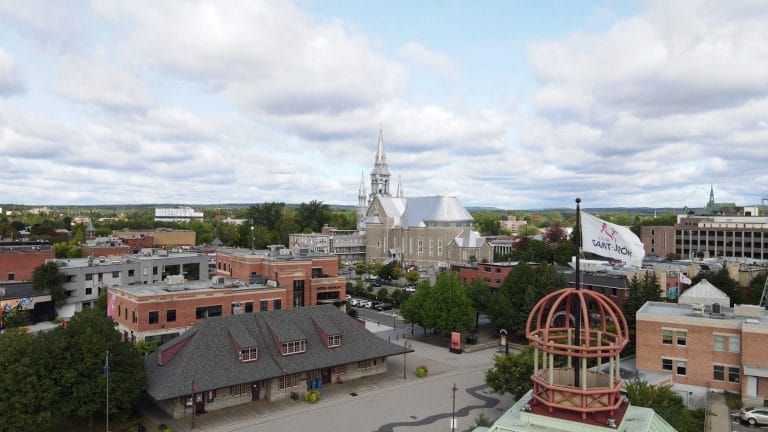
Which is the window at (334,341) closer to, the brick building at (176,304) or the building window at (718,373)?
the brick building at (176,304)

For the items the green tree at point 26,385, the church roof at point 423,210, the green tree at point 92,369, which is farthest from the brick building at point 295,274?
the church roof at point 423,210

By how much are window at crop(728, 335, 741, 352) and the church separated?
7401 centimetres

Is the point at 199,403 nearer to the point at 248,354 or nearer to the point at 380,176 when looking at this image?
the point at 248,354

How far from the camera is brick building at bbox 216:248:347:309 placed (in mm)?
55219

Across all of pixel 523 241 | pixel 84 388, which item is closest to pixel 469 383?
pixel 84 388

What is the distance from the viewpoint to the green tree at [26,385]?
27.3m

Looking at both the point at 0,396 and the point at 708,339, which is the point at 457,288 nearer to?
the point at 708,339

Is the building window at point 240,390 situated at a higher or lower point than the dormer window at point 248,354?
lower

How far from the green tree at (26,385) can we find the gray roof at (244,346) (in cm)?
564

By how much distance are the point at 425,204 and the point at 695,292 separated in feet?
273

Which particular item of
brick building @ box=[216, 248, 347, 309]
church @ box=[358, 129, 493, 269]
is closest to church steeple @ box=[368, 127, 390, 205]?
church @ box=[358, 129, 493, 269]

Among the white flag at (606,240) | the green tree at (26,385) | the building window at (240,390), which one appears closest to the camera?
the white flag at (606,240)

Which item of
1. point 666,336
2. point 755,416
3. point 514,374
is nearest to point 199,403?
point 514,374

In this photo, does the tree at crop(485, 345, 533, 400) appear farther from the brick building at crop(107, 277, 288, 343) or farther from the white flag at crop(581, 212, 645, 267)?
the brick building at crop(107, 277, 288, 343)
